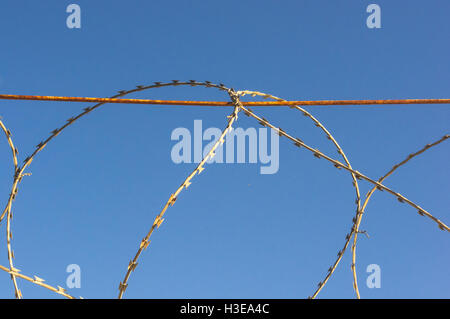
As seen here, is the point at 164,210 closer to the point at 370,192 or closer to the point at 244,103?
the point at 244,103

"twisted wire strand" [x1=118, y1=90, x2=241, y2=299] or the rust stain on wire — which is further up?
the rust stain on wire

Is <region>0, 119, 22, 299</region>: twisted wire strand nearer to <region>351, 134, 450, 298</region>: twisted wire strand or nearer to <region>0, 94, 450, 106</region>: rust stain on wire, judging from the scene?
<region>0, 94, 450, 106</region>: rust stain on wire

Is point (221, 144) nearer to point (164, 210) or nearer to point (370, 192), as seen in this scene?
point (164, 210)

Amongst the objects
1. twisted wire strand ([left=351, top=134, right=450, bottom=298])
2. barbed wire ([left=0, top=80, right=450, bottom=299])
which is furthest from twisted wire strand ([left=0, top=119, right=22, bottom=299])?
twisted wire strand ([left=351, top=134, right=450, bottom=298])

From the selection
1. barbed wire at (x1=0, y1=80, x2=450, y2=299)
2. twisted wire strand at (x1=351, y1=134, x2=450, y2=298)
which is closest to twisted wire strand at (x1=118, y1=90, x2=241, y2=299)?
barbed wire at (x1=0, y1=80, x2=450, y2=299)

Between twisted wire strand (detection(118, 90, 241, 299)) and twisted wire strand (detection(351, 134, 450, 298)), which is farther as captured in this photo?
twisted wire strand (detection(351, 134, 450, 298))

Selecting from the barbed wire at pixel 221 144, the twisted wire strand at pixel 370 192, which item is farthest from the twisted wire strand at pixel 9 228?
the twisted wire strand at pixel 370 192

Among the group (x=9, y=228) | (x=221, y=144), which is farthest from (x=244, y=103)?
(x=9, y=228)

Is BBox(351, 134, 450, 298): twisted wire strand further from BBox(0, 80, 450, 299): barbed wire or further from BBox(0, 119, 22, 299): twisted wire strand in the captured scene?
BBox(0, 119, 22, 299): twisted wire strand

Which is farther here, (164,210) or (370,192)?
(370,192)
